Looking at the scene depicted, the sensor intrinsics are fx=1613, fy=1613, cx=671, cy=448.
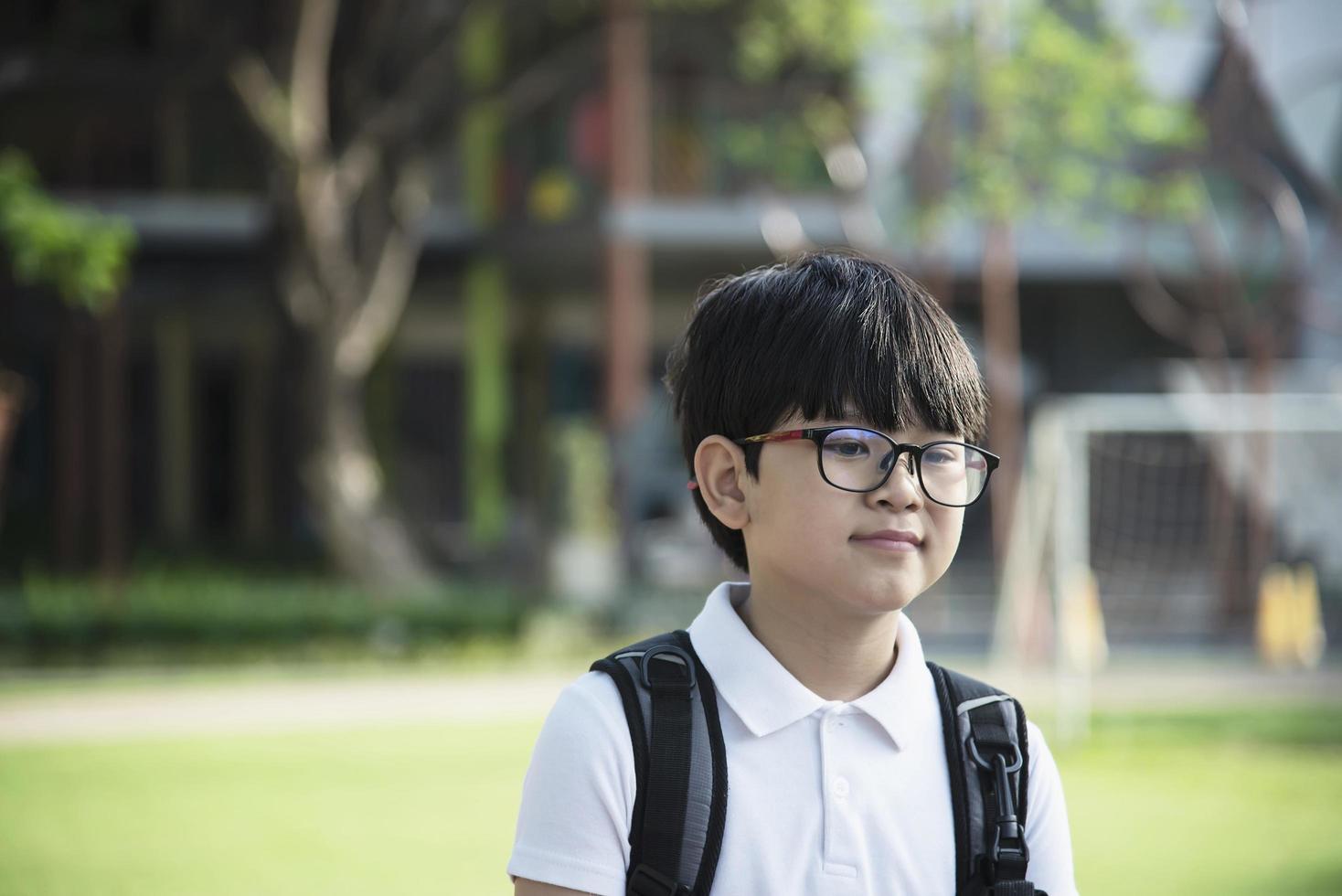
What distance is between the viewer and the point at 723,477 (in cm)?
200

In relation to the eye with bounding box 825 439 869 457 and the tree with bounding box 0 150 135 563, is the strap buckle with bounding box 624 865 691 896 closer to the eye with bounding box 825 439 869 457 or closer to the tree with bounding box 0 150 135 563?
the eye with bounding box 825 439 869 457

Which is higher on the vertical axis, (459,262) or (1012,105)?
(1012,105)

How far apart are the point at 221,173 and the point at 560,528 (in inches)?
309

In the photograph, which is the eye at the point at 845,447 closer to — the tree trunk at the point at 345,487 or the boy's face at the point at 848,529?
the boy's face at the point at 848,529

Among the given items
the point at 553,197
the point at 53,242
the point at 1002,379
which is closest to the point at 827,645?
the point at 53,242

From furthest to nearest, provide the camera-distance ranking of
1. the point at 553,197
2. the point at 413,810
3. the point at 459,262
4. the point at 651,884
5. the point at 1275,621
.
→ the point at 459,262
the point at 553,197
the point at 1275,621
the point at 413,810
the point at 651,884

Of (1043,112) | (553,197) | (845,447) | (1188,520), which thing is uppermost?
(1043,112)

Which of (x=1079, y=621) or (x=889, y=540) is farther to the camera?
(x=1079, y=621)

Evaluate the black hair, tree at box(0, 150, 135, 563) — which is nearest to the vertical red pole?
tree at box(0, 150, 135, 563)

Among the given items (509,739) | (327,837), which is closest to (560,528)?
(509,739)

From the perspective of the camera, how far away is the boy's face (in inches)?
72.8

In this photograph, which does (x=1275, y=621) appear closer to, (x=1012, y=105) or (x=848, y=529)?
(x=1012, y=105)

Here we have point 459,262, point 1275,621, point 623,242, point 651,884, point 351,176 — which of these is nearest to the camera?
point 651,884

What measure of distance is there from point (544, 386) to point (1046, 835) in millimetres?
20959
